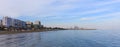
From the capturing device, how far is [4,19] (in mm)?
198750

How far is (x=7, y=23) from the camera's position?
19862cm

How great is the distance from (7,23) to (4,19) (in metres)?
6.03
